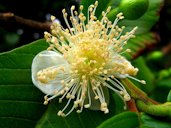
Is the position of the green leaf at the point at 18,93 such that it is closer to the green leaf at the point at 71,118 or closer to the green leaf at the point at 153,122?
the green leaf at the point at 71,118

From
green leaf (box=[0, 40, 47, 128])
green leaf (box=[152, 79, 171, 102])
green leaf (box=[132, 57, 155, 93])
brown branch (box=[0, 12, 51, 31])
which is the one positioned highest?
brown branch (box=[0, 12, 51, 31])

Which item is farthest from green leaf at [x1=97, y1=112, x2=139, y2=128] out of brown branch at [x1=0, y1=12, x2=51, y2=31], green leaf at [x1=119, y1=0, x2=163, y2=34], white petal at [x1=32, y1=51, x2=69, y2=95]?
brown branch at [x1=0, y1=12, x2=51, y2=31]

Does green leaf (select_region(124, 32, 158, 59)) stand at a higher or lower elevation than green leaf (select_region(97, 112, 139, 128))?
higher

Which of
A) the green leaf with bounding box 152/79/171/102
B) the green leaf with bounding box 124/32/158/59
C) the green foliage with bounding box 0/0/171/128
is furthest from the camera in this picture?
the green leaf with bounding box 152/79/171/102

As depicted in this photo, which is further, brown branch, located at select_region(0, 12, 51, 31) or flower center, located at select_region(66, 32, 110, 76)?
brown branch, located at select_region(0, 12, 51, 31)

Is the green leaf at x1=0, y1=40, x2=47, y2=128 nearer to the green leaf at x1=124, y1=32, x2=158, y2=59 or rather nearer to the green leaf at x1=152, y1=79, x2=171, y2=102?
the green leaf at x1=124, y1=32, x2=158, y2=59

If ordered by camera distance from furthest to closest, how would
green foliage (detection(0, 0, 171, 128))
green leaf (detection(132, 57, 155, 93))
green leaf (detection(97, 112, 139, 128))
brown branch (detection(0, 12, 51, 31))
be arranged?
green leaf (detection(132, 57, 155, 93)) → brown branch (detection(0, 12, 51, 31)) → green foliage (detection(0, 0, 171, 128)) → green leaf (detection(97, 112, 139, 128))

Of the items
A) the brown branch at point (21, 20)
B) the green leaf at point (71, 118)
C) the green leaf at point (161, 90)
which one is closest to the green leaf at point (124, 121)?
the green leaf at point (71, 118)
